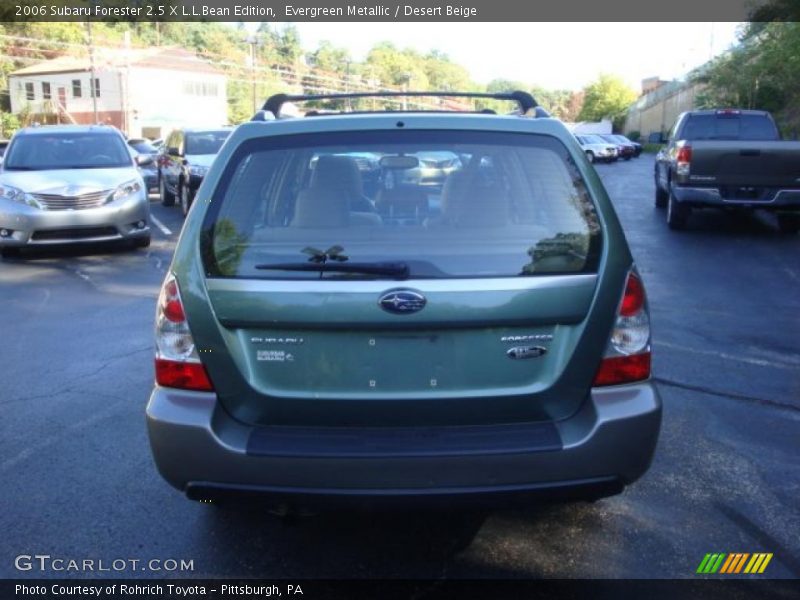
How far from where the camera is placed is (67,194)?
11086 mm

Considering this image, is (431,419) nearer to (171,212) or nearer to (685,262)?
(685,262)

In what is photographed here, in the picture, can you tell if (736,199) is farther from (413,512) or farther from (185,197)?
(413,512)

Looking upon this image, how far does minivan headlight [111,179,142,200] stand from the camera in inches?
451

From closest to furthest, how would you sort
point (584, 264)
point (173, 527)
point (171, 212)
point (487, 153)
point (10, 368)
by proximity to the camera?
point (584, 264) → point (487, 153) → point (173, 527) → point (10, 368) → point (171, 212)

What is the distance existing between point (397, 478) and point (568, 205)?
1.25 meters

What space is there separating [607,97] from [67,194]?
11108 cm

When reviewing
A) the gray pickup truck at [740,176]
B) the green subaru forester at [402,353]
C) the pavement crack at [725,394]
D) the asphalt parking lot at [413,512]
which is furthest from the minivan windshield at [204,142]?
the green subaru forester at [402,353]

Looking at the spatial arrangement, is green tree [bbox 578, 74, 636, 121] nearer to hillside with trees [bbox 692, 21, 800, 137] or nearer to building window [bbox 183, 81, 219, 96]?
building window [bbox 183, 81, 219, 96]

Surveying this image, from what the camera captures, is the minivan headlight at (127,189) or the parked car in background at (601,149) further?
the parked car in background at (601,149)

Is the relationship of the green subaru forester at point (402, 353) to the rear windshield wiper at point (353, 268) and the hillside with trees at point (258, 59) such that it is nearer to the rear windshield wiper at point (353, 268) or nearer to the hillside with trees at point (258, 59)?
the rear windshield wiper at point (353, 268)

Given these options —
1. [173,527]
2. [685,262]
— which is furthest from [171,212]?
[173,527]

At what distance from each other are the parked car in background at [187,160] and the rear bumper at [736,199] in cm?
821

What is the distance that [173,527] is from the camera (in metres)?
3.81

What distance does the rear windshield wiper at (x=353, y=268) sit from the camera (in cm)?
307
